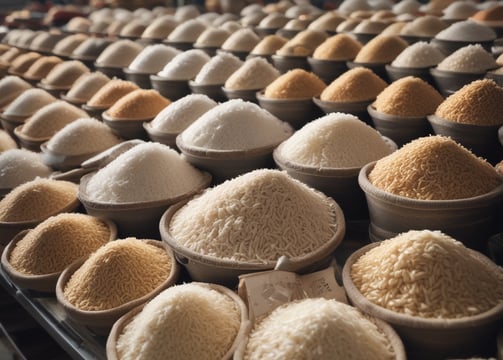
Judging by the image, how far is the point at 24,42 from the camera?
14.5 feet

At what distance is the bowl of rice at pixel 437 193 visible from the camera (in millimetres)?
1123

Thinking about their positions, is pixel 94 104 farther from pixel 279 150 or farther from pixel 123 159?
pixel 279 150

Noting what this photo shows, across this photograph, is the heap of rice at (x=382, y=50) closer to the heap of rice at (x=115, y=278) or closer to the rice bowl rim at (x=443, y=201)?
the rice bowl rim at (x=443, y=201)

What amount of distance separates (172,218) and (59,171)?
91 cm

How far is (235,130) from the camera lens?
5.43 ft

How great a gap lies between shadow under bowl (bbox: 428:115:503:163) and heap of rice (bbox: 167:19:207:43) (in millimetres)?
2129

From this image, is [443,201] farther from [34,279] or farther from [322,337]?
[34,279]

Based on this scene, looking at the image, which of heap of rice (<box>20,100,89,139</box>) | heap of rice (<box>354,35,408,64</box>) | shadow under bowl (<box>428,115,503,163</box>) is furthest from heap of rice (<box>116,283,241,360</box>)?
heap of rice (<box>20,100,89,139</box>)

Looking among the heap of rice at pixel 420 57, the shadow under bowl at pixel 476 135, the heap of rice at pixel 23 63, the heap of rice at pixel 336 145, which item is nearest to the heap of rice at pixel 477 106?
the shadow under bowl at pixel 476 135

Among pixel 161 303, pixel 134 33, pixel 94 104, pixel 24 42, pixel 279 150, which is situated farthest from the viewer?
pixel 24 42

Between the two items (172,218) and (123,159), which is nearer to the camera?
(172,218)

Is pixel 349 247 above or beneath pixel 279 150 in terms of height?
beneath

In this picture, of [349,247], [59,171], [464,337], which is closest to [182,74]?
[59,171]

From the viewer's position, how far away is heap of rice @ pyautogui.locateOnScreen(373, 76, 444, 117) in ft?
5.28
